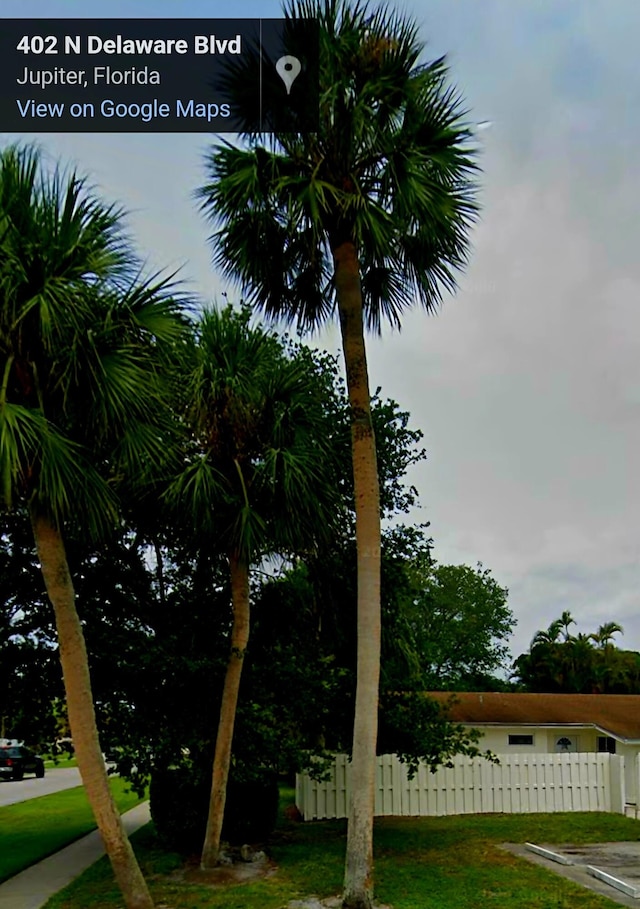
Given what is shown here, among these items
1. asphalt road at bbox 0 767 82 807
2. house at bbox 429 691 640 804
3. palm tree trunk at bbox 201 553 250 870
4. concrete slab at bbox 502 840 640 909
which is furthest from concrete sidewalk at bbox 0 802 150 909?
house at bbox 429 691 640 804

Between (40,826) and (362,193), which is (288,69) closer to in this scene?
(362,193)

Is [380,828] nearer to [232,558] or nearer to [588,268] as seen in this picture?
[232,558]

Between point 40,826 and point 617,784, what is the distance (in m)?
13.8

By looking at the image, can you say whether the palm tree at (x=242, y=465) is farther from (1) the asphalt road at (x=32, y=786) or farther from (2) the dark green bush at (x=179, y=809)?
(1) the asphalt road at (x=32, y=786)

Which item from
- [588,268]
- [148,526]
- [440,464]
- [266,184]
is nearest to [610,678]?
[440,464]

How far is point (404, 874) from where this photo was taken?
1201 cm

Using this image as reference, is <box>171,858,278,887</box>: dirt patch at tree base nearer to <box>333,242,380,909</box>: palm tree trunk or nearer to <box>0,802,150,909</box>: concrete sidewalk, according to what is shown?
<box>0,802,150,909</box>: concrete sidewalk

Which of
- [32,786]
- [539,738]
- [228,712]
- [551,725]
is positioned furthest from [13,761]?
[228,712]

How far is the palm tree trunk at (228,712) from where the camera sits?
12.2m

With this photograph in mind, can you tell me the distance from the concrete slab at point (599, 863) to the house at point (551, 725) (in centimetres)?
1178

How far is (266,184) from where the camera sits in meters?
10.8

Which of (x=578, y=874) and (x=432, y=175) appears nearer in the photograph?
(x=432, y=175)

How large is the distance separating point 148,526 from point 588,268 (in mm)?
9074
